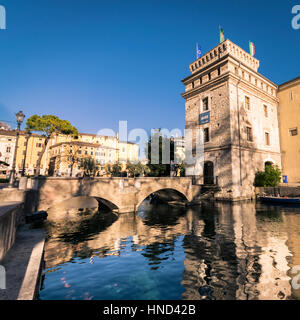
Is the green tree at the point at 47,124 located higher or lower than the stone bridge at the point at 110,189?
higher

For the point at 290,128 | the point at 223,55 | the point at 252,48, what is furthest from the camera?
the point at 252,48

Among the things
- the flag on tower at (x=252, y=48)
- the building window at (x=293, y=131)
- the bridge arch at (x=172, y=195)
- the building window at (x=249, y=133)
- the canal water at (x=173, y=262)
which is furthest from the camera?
the flag on tower at (x=252, y=48)

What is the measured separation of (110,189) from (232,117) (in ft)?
59.6

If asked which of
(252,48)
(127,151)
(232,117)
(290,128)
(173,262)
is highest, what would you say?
(252,48)

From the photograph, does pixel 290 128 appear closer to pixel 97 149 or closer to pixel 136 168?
pixel 136 168

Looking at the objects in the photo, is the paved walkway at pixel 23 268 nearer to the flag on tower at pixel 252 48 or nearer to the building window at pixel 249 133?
the building window at pixel 249 133

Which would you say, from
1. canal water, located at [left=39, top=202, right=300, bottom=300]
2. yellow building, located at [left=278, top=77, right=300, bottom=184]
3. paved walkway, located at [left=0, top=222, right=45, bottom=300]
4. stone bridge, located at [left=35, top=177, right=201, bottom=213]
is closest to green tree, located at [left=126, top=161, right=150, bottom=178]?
stone bridge, located at [left=35, top=177, right=201, bottom=213]

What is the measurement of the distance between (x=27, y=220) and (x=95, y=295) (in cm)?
840

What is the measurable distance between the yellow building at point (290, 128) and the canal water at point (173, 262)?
20806 mm

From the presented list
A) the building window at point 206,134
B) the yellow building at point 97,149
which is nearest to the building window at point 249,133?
the building window at point 206,134

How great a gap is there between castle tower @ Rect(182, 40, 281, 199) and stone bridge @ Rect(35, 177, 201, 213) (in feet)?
21.8

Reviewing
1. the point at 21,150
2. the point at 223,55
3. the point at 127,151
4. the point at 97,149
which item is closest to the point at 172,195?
the point at 223,55

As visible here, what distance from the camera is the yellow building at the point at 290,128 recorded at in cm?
2656

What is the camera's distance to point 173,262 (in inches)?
247
